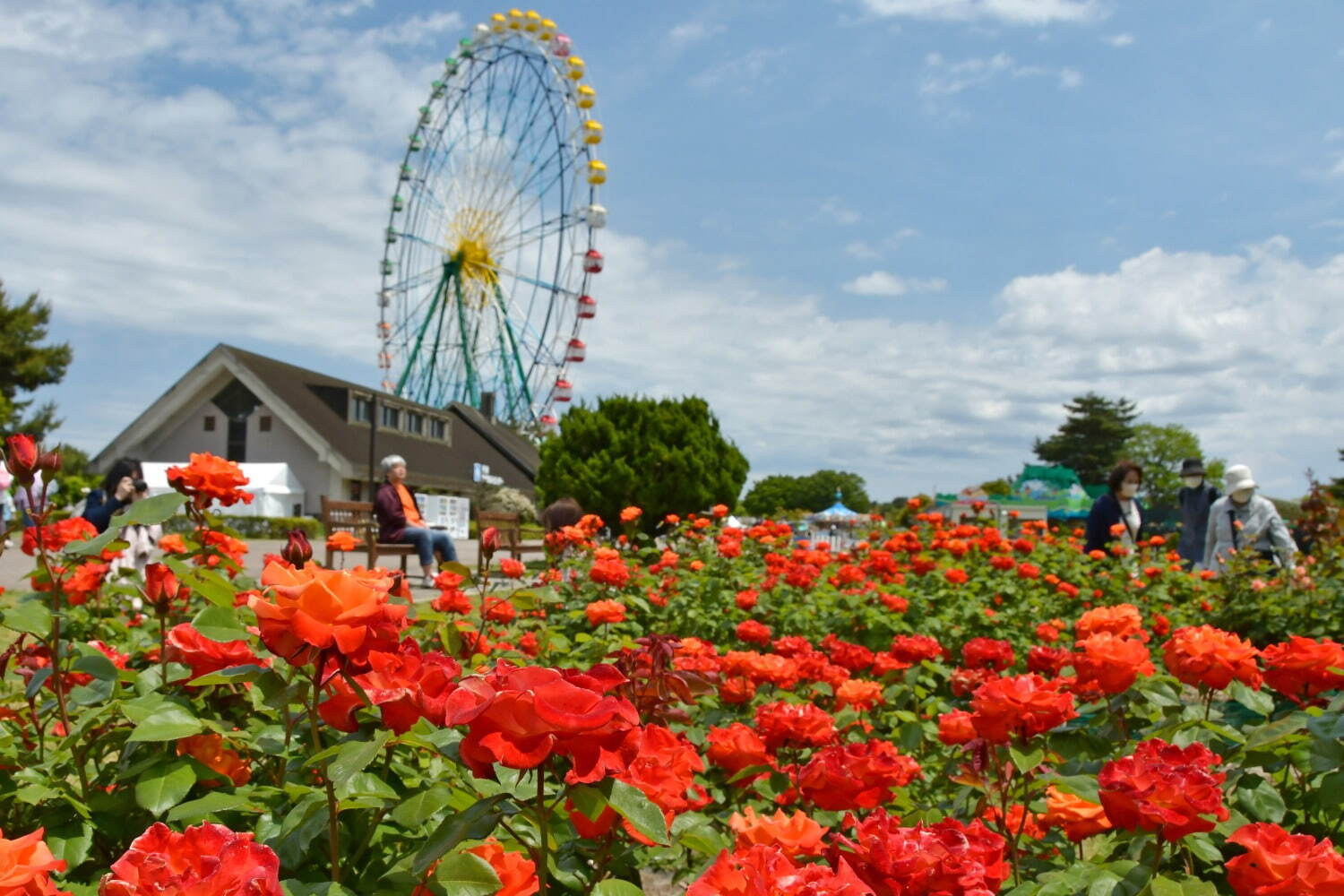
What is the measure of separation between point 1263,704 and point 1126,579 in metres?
4.09

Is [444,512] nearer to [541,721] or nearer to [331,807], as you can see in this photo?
[331,807]

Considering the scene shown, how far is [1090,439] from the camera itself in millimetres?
62031

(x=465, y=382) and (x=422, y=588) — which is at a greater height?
(x=465, y=382)

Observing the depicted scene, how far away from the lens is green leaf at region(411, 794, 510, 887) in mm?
704

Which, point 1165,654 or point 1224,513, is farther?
point 1224,513

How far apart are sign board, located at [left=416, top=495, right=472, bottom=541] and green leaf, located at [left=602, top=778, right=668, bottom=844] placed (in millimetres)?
12342

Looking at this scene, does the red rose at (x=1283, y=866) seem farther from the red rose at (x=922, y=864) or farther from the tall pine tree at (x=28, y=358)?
the tall pine tree at (x=28, y=358)

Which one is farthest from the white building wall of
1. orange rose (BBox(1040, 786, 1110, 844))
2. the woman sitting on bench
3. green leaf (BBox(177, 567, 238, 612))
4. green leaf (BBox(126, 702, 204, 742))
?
orange rose (BBox(1040, 786, 1110, 844))

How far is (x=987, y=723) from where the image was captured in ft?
3.96

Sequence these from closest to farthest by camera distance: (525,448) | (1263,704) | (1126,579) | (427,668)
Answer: (427,668)
(1263,704)
(1126,579)
(525,448)

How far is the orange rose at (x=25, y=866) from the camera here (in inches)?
23.1

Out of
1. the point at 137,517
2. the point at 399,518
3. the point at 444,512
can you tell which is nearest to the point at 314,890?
the point at 137,517

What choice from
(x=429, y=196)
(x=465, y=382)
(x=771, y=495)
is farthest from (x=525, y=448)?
(x=771, y=495)

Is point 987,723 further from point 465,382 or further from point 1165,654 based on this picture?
point 465,382
